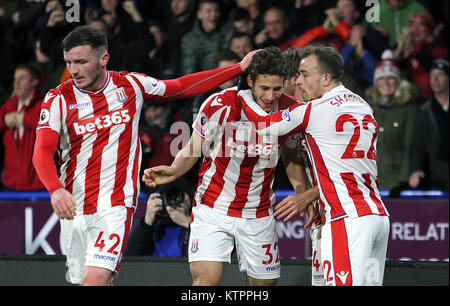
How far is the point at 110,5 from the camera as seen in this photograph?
7664 millimetres

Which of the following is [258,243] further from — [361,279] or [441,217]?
[441,217]

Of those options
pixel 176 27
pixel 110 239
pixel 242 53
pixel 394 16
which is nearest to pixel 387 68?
pixel 394 16

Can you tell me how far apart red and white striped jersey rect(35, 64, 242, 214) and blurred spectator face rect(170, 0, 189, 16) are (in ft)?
11.7

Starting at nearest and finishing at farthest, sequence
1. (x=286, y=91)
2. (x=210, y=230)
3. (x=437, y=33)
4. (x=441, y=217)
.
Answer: (x=210, y=230)
(x=286, y=91)
(x=441, y=217)
(x=437, y=33)

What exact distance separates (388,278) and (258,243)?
1183 mm

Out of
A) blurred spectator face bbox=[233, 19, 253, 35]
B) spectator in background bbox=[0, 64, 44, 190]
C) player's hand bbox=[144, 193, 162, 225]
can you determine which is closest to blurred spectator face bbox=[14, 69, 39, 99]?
spectator in background bbox=[0, 64, 44, 190]

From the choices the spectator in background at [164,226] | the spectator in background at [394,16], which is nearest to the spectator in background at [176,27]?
the spectator in background at [394,16]

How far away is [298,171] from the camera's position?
4.66 metres

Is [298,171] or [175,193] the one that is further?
[175,193]

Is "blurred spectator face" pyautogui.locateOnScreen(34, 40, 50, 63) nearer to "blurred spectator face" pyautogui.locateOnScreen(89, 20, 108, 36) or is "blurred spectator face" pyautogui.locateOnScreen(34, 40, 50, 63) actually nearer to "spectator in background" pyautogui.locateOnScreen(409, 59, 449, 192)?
"blurred spectator face" pyautogui.locateOnScreen(89, 20, 108, 36)

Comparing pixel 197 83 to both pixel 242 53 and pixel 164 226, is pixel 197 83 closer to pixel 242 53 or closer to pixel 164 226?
pixel 164 226

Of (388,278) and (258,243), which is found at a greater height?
(258,243)

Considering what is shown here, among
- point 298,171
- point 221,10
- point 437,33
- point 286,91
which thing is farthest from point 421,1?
point 298,171

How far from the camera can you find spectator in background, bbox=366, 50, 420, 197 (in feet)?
22.4
